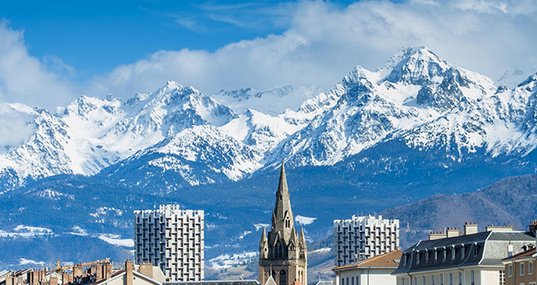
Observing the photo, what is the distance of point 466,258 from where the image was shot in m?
125

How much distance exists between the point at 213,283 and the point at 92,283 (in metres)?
9.45

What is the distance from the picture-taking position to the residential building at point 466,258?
12138 centimetres

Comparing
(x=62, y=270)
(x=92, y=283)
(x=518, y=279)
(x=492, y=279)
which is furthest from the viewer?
(x=62, y=270)

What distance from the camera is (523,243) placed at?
404 ft

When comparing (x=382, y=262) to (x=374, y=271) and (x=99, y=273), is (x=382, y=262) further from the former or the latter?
(x=99, y=273)

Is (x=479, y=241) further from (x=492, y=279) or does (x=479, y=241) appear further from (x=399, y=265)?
(x=399, y=265)

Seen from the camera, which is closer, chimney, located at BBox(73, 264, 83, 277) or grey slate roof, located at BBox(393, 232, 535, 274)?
grey slate roof, located at BBox(393, 232, 535, 274)

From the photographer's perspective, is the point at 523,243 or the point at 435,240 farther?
the point at 435,240

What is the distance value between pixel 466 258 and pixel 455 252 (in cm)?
291

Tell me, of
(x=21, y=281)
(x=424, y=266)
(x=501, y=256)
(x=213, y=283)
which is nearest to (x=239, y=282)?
(x=213, y=283)

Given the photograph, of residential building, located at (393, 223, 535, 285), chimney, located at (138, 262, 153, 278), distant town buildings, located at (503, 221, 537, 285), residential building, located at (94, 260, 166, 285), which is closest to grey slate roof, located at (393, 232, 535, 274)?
residential building, located at (393, 223, 535, 285)

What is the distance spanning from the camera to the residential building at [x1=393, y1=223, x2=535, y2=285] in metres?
121

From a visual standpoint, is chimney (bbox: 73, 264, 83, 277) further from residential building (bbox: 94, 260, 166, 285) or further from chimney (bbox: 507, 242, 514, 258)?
chimney (bbox: 507, 242, 514, 258)

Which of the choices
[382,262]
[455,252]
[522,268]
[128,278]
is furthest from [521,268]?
[128,278]
